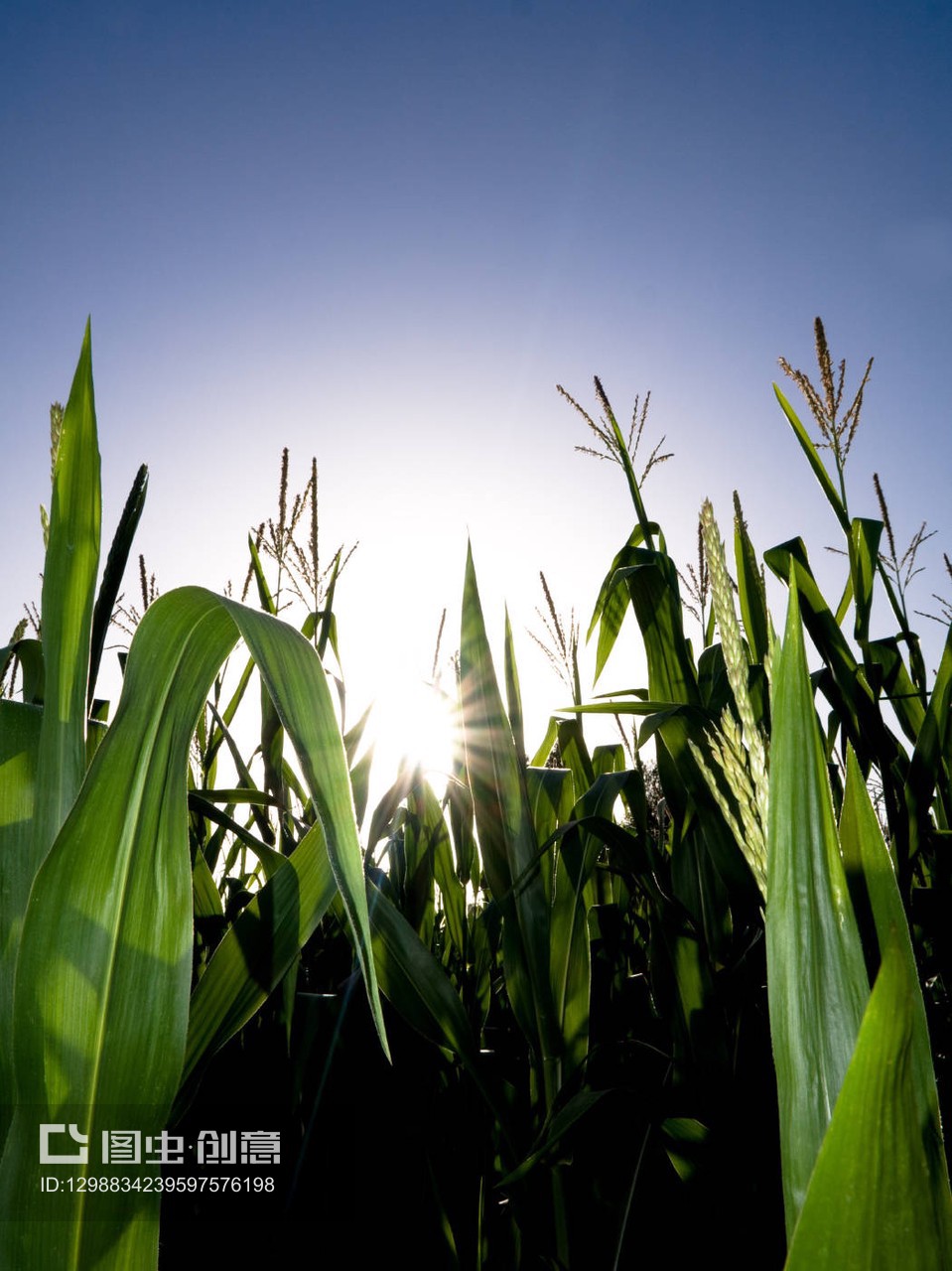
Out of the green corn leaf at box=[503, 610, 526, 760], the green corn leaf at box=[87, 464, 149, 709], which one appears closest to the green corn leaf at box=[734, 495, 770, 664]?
the green corn leaf at box=[503, 610, 526, 760]

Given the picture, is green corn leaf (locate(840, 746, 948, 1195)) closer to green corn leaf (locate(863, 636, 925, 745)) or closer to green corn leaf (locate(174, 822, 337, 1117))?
green corn leaf (locate(174, 822, 337, 1117))

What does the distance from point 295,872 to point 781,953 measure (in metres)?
0.44

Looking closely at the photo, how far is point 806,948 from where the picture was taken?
0.38 meters

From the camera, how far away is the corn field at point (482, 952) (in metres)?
0.38

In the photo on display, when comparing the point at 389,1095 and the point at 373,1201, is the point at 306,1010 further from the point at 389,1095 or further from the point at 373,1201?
the point at 373,1201

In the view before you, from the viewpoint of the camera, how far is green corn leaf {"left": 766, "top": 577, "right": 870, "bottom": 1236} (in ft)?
1.21

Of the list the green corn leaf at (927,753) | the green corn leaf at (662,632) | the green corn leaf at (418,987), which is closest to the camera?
the green corn leaf at (418,987)

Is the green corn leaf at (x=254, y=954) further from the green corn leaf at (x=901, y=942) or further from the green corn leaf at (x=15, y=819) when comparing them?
the green corn leaf at (x=901, y=942)

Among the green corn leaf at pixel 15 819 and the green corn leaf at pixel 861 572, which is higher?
the green corn leaf at pixel 861 572

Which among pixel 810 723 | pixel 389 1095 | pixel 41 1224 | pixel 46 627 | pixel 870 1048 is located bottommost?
pixel 389 1095

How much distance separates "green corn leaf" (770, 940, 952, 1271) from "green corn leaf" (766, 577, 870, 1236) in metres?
0.07

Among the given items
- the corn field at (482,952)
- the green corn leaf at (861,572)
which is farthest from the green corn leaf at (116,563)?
the green corn leaf at (861,572)

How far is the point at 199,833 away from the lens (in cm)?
124

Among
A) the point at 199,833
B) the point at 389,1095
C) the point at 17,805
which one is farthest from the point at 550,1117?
the point at 199,833
